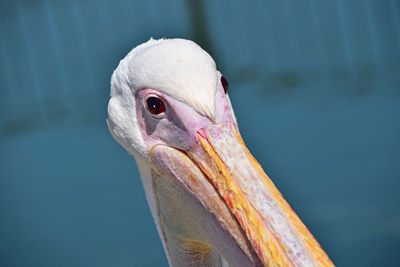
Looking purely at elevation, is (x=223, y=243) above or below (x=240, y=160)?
below

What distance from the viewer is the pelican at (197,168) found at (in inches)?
58.1

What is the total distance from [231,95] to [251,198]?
3.99 metres

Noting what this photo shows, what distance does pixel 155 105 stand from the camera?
1788 mm

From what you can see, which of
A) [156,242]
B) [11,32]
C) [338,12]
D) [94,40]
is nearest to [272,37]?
[338,12]

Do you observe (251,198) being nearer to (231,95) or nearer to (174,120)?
(174,120)

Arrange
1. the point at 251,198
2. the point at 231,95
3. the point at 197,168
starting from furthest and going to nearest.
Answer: the point at 231,95 < the point at 197,168 < the point at 251,198

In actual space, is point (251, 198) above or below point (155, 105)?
below

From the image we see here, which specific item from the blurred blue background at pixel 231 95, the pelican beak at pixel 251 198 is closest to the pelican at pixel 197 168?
the pelican beak at pixel 251 198

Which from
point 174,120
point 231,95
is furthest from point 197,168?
point 231,95

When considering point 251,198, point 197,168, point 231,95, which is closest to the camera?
point 251,198

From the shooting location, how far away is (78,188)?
5742 mm

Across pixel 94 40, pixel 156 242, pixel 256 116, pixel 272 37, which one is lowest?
pixel 156 242

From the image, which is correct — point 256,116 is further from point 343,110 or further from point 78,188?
point 78,188

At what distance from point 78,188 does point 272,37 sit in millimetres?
2533
